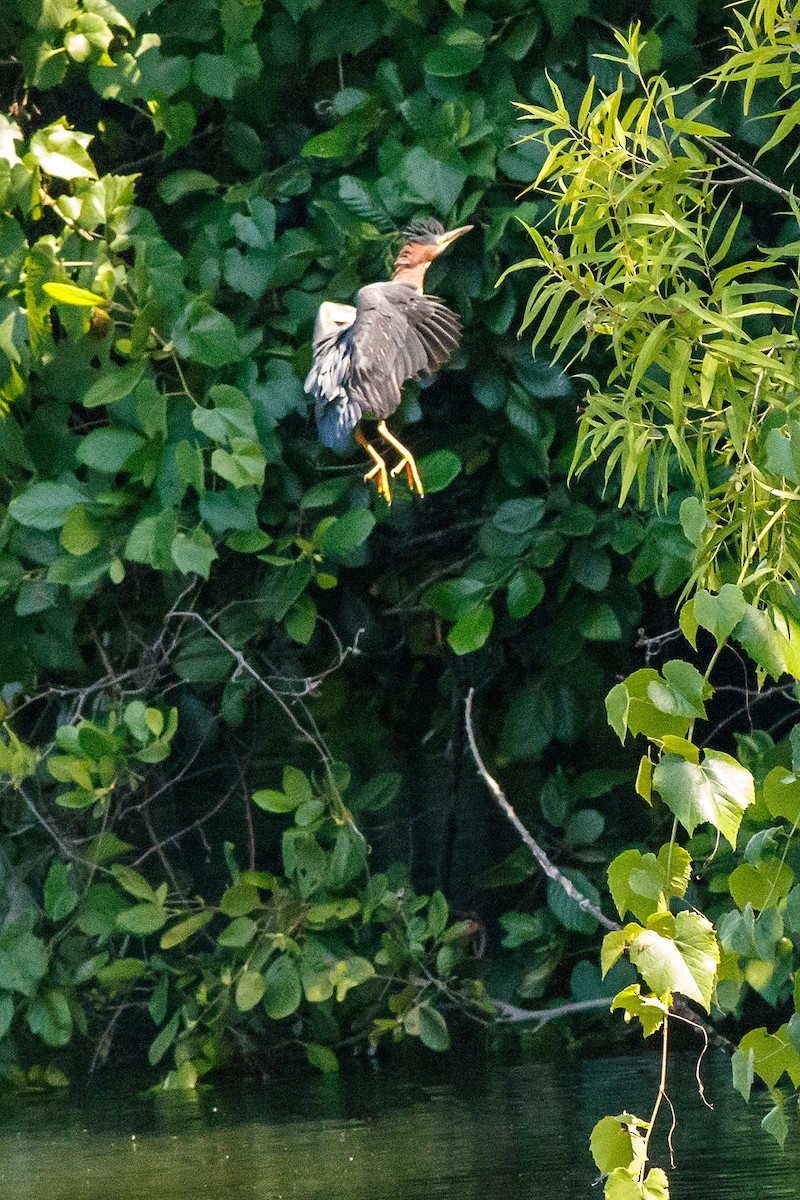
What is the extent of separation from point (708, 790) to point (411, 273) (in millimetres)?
1616

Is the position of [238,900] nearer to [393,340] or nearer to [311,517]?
[311,517]

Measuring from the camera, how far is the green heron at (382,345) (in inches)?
98.9

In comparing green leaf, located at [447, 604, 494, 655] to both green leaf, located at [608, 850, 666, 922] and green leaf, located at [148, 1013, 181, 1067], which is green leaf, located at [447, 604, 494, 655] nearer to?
green leaf, located at [148, 1013, 181, 1067]

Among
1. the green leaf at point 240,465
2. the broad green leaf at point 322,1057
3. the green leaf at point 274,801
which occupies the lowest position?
the broad green leaf at point 322,1057

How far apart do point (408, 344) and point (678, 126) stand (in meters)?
1.18

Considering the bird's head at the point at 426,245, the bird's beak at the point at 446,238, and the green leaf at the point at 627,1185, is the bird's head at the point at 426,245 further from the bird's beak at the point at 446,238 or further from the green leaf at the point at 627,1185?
the green leaf at the point at 627,1185

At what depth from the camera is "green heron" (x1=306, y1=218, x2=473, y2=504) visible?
8.24 feet

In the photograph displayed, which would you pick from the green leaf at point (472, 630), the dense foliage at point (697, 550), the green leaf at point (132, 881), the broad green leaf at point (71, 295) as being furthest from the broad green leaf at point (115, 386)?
the dense foliage at point (697, 550)

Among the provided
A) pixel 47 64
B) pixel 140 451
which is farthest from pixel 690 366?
pixel 47 64

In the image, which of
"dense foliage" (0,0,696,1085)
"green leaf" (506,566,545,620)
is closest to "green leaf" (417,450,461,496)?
"dense foliage" (0,0,696,1085)

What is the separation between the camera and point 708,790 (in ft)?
3.87

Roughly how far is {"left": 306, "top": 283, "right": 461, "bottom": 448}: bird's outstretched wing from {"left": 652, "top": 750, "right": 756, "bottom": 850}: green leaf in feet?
4.53

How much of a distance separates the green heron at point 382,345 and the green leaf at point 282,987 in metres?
0.89

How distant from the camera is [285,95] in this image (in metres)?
3.11
